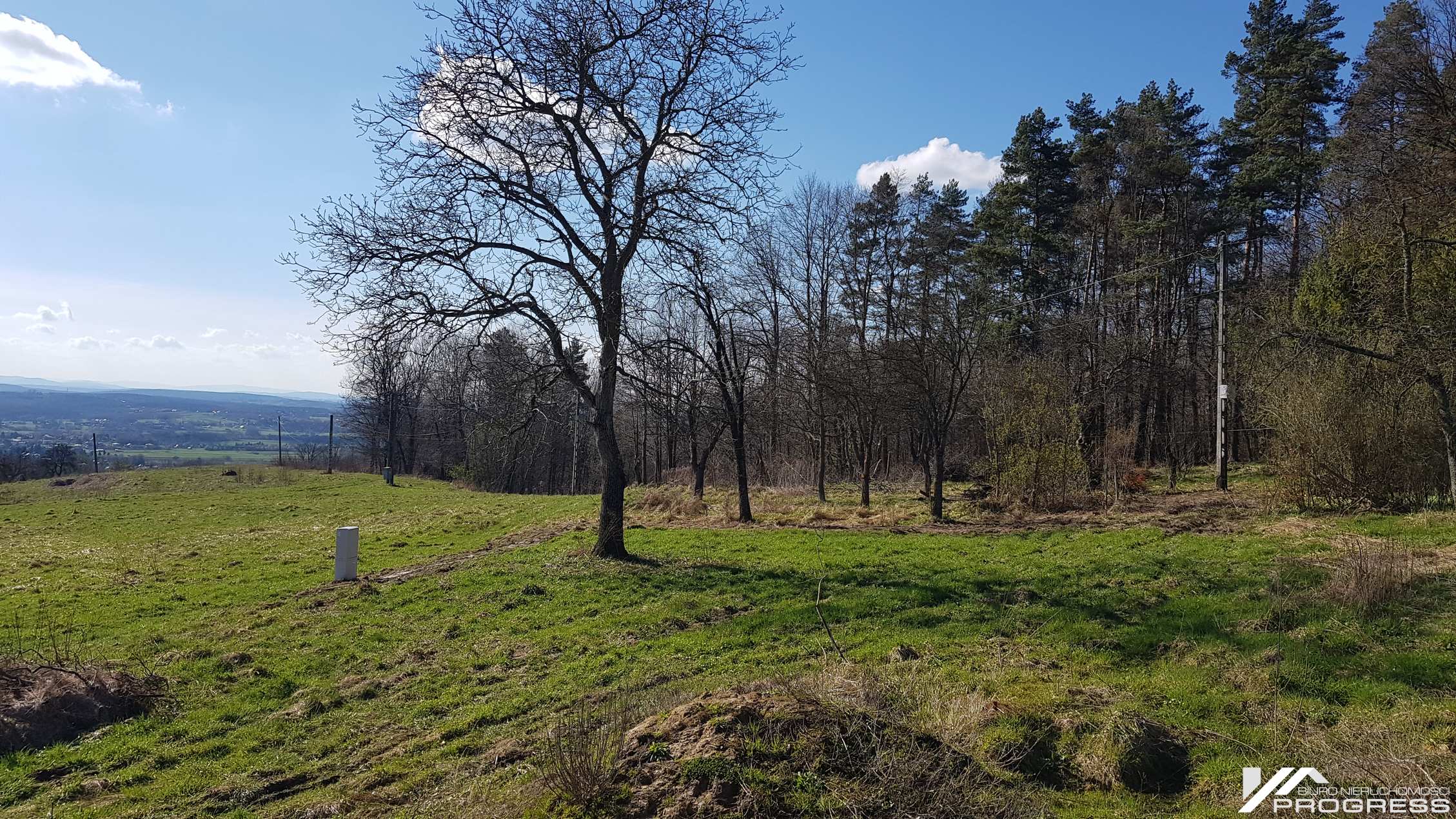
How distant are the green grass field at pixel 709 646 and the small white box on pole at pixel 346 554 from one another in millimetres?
749

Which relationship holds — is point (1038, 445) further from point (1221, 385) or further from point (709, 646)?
point (709, 646)

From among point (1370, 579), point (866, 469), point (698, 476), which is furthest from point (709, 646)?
point (698, 476)

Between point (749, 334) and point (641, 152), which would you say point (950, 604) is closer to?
point (641, 152)

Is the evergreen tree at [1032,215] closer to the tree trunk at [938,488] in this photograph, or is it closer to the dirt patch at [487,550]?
the tree trunk at [938,488]

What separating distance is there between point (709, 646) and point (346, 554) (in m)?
8.12

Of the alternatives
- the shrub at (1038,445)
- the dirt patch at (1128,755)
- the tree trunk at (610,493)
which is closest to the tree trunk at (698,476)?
the shrub at (1038,445)

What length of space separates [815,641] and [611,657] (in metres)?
2.28

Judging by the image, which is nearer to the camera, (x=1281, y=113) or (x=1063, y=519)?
(x=1063, y=519)

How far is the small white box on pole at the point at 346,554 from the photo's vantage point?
12.6 metres

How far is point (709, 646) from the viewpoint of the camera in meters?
8.05

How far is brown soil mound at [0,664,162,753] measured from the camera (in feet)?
20.1

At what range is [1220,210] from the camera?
28.0m

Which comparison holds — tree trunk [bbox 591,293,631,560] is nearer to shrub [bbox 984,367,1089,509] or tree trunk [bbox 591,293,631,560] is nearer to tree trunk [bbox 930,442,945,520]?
tree trunk [bbox 930,442,945,520]

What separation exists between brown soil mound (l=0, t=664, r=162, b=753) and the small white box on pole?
5.22m
